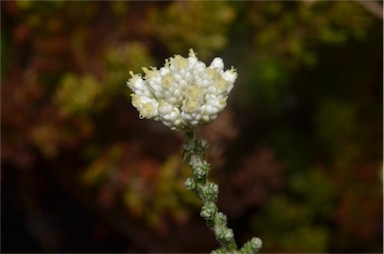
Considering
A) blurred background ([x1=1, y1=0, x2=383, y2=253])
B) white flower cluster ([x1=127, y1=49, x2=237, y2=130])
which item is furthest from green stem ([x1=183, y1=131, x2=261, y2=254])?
blurred background ([x1=1, y1=0, x2=383, y2=253])

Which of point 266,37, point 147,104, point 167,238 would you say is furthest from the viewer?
point 167,238

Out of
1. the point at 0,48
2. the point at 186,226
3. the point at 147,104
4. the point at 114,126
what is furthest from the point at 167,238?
the point at 147,104

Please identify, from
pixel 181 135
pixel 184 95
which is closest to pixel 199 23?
pixel 181 135

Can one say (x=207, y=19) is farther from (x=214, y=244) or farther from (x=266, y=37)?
(x=214, y=244)

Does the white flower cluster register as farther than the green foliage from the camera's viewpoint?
No

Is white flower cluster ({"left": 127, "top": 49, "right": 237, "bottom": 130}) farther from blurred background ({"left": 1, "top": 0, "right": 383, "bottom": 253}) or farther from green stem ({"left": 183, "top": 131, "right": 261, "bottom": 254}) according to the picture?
blurred background ({"left": 1, "top": 0, "right": 383, "bottom": 253})

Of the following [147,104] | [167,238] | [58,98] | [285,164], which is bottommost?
[147,104]
